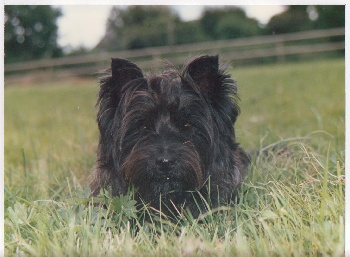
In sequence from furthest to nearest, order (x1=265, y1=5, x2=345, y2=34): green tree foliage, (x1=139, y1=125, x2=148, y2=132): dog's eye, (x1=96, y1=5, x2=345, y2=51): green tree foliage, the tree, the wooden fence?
the wooden fence
the tree
(x1=96, y1=5, x2=345, y2=51): green tree foliage
(x1=265, y1=5, x2=345, y2=34): green tree foliage
(x1=139, y1=125, x2=148, y2=132): dog's eye

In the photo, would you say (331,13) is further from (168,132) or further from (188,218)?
(188,218)

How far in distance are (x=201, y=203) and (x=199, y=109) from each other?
2.42 ft

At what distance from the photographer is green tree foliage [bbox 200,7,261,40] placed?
4633mm

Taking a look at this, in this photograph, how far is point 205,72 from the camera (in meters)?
3.87

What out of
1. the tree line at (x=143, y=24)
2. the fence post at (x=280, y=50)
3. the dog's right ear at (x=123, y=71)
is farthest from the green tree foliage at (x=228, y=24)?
the fence post at (x=280, y=50)

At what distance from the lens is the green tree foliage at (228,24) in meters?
4.63

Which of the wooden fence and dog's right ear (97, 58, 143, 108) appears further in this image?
the wooden fence

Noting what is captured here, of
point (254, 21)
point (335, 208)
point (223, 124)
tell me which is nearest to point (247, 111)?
point (254, 21)

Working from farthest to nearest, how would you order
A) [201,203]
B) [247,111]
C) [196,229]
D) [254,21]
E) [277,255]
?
[247,111]
[254,21]
[201,203]
[196,229]
[277,255]

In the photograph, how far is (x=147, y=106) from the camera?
3.78 metres

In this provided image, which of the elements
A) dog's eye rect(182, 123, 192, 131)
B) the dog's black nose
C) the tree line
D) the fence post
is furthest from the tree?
the fence post

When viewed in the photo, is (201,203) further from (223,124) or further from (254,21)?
(254,21)

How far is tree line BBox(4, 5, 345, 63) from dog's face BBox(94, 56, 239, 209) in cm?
78

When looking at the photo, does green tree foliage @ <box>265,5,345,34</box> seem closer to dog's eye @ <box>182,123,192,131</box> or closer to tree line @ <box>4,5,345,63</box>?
tree line @ <box>4,5,345,63</box>
